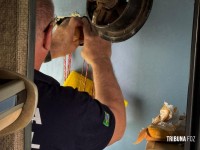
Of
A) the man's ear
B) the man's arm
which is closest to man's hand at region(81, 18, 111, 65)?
the man's arm

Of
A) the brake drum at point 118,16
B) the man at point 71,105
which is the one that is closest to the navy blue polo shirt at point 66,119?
the man at point 71,105

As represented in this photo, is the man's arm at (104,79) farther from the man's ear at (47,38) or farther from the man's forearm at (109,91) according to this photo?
the man's ear at (47,38)

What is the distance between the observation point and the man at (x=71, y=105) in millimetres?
674

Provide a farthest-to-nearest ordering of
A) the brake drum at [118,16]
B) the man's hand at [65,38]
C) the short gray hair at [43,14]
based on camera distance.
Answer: the brake drum at [118,16]
the man's hand at [65,38]
the short gray hair at [43,14]

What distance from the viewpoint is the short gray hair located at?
2.12ft

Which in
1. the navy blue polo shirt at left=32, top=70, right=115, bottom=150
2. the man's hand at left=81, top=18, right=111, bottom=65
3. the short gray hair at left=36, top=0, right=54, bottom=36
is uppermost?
the short gray hair at left=36, top=0, right=54, bottom=36

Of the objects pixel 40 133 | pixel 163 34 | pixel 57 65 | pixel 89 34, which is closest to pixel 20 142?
pixel 40 133

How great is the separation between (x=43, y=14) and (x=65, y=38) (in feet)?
0.40

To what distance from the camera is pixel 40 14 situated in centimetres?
65

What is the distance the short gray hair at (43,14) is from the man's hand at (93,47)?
141 millimetres

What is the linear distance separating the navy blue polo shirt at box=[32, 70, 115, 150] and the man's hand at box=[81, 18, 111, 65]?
0.39 feet

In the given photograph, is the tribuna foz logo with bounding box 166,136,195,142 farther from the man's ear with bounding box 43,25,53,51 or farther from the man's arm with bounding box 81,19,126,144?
the man's ear with bounding box 43,25,53,51

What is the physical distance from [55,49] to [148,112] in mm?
312

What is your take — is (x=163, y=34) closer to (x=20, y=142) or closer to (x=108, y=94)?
(x=108, y=94)
